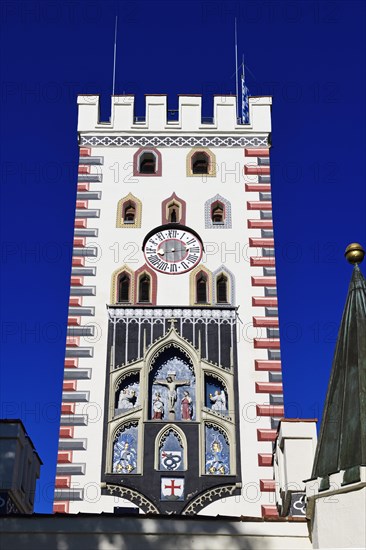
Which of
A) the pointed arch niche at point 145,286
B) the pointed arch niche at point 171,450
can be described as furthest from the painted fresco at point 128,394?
the pointed arch niche at point 145,286

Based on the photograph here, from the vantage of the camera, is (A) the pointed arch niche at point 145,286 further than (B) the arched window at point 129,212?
No

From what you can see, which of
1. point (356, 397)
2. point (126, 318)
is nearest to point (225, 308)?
point (126, 318)

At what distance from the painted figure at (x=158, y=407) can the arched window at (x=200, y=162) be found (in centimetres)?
645

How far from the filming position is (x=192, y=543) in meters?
10.3

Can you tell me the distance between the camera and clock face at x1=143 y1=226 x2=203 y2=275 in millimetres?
20391

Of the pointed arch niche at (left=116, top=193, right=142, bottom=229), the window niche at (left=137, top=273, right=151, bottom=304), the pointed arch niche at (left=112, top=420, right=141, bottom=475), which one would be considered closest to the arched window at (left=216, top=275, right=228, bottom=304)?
the window niche at (left=137, top=273, right=151, bottom=304)

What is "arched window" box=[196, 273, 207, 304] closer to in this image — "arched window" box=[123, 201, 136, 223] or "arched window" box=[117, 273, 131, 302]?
"arched window" box=[117, 273, 131, 302]

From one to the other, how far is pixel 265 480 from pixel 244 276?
5.06 metres

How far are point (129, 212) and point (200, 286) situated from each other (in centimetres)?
276

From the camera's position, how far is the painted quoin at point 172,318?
694 inches

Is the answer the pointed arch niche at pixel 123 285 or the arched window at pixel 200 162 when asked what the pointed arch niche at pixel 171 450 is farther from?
the arched window at pixel 200 162

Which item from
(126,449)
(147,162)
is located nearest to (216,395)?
(126,449)

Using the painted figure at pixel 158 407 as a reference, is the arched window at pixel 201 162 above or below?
above

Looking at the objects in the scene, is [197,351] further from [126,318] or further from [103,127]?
[103,127]
